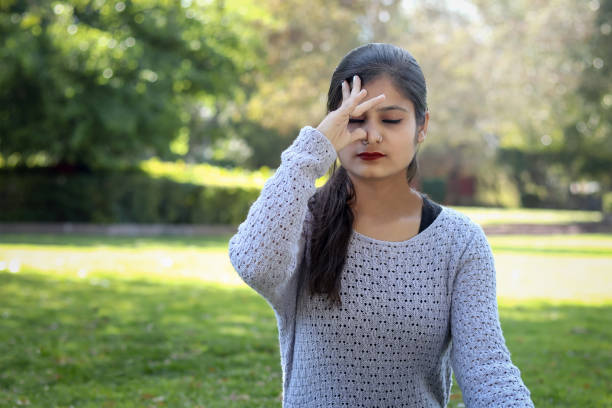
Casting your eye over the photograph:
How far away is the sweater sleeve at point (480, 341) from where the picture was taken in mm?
2137

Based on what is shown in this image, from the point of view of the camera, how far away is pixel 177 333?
650 centimetres

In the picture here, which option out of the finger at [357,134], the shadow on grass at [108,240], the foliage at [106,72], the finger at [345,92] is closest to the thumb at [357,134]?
the finger at [357,134]

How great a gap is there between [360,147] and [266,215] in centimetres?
45

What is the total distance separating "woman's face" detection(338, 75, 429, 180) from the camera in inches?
90.7

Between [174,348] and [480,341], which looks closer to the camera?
[480,341]

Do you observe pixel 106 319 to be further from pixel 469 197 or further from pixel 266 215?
pixel 469 197

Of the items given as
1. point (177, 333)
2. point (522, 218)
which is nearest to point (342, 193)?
point (177, 333)

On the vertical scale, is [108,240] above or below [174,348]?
below

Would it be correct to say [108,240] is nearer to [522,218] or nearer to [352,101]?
[352,101]

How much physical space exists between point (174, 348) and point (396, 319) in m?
3.99

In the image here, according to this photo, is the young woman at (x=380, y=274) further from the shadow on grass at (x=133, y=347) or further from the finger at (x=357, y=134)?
the shadow on grass at (x=133, y=347)

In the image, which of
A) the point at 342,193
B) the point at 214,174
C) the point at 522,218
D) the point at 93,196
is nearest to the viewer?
the point at 342,193

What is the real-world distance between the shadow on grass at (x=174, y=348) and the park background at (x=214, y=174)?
0.03 m

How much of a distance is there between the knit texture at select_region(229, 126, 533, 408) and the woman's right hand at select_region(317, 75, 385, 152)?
5 centimetres
